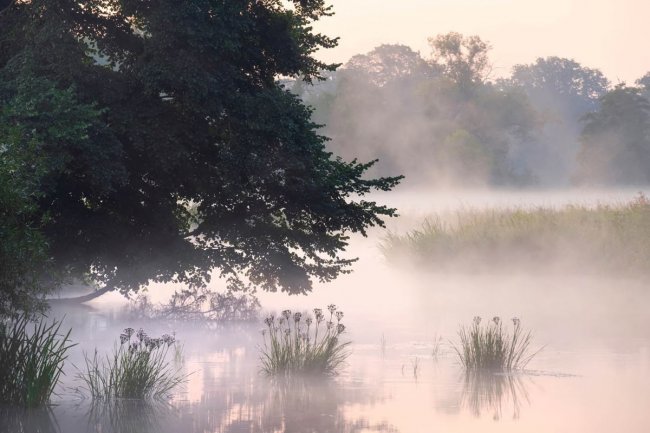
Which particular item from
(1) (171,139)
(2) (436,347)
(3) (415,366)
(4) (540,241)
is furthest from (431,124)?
(1) (171,139)

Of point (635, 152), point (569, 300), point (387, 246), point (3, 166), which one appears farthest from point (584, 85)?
point (3, 166)

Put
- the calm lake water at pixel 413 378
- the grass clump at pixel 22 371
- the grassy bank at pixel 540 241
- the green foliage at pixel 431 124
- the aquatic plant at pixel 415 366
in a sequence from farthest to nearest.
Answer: the green foliage at pixel 431 124
the grassy bank at pixel 540 241
the aquatic plant at pixel 415 366
the calm lake water at pixel 413 378
the grass clump at pixel 22 371

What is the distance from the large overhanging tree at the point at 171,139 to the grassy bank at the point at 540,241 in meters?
15.8

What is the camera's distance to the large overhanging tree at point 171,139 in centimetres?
1716

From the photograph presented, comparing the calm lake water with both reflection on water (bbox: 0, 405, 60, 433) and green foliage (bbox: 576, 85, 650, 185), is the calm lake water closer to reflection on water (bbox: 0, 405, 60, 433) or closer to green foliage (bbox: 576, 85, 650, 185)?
reflection on water (bbox: 0, 405, 60, 433)

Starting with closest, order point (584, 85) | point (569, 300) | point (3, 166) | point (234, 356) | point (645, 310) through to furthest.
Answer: point (3, 166) → point (234, 356) → point (645, 310) → point (569, 300) → point (584, 85)

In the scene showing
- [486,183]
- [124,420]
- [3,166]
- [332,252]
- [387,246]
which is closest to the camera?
[3,166]

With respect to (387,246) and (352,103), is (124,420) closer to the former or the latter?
(387,246)

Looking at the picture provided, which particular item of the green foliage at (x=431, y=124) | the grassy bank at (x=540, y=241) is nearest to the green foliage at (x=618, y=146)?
the green foliage at (x=431, y=124)

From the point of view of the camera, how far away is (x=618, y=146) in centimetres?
7606

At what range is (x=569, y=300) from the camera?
31.5 metres

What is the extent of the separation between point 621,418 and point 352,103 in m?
63.4

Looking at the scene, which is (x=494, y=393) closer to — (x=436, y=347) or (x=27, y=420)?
(x=436, y=347)

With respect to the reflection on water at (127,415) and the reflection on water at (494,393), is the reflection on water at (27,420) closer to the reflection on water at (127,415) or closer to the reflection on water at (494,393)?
the reflection on water at (127,415)
